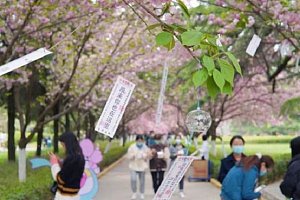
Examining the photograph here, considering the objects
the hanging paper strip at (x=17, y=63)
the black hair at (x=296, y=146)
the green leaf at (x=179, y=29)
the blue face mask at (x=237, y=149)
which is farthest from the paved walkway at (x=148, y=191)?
the green leaf at (x=179, y=29)

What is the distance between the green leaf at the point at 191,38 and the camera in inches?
122

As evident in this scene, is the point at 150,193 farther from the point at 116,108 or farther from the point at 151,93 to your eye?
the point at 151,93

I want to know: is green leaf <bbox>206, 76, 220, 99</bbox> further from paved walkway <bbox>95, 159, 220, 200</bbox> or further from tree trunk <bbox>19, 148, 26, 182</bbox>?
paved walkway <bbox>95, 159, 220, 200</bbox>

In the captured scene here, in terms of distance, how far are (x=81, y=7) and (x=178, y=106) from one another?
2533cm

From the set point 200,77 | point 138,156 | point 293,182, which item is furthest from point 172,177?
point 138,156

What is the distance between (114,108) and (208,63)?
9.00 ft

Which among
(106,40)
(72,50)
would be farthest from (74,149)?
(106,40)

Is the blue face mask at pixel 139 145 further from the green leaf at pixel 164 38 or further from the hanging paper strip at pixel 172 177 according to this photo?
the green leaf at pixel 164 38

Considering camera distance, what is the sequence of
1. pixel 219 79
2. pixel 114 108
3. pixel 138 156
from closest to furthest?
pixel 219 79
pixel 114 108
pixel 138 156

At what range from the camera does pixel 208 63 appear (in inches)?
123

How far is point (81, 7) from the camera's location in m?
10.6

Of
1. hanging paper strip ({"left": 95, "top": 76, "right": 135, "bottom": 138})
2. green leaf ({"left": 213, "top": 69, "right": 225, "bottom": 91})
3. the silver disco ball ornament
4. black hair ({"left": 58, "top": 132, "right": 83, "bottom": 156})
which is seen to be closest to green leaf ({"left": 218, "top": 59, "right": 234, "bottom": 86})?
green leaf ({"left": 213, "top": 69, "right": 225, "bottom": 91})

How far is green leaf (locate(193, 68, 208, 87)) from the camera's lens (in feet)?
10.3

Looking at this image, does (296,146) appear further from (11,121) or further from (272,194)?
(11,121)
